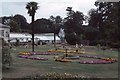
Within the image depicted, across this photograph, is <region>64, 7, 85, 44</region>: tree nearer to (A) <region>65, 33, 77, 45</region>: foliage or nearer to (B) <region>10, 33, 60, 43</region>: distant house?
(B) <region>10, 33, 60, 43</region>: distant house

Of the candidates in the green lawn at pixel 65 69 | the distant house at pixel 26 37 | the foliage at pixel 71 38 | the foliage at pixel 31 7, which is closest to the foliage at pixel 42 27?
the distant house at pixel 26 37

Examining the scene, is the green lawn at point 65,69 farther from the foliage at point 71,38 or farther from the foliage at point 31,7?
the foliage at point 71,38

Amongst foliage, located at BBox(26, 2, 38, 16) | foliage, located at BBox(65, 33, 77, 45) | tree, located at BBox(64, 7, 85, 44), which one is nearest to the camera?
foliage, located at BBox(26, 2, 38, 16)

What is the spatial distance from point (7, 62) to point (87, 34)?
45.1m

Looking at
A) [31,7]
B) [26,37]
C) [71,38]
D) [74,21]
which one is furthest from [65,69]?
[74,21]

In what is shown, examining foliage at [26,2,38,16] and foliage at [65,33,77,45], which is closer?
foliage at [26,2,38,16]

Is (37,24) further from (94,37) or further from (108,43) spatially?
(108,43)

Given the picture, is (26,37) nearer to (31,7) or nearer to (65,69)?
(31,7)

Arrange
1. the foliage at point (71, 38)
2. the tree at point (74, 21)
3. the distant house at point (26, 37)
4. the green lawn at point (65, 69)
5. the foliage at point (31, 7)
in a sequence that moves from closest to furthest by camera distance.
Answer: the green lawn at point (65, 69) → the foliage at point (31, 7) → the foliage at point (71, 38) → the distant house at point (26, 37) → the tree at point (74, 21)

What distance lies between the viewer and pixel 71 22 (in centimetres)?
6931

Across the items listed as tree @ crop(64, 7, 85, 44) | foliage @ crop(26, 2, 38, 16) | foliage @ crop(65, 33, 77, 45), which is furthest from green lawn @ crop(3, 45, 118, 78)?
tree @ crop(64, 7, 85, 44)

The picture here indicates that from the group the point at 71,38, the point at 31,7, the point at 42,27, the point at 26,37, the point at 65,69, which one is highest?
the point at 31,7

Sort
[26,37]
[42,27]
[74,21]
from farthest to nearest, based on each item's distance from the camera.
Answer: [42,27] → [74,21] → [26,37]

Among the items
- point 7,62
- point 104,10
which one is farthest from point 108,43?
point 7,62
